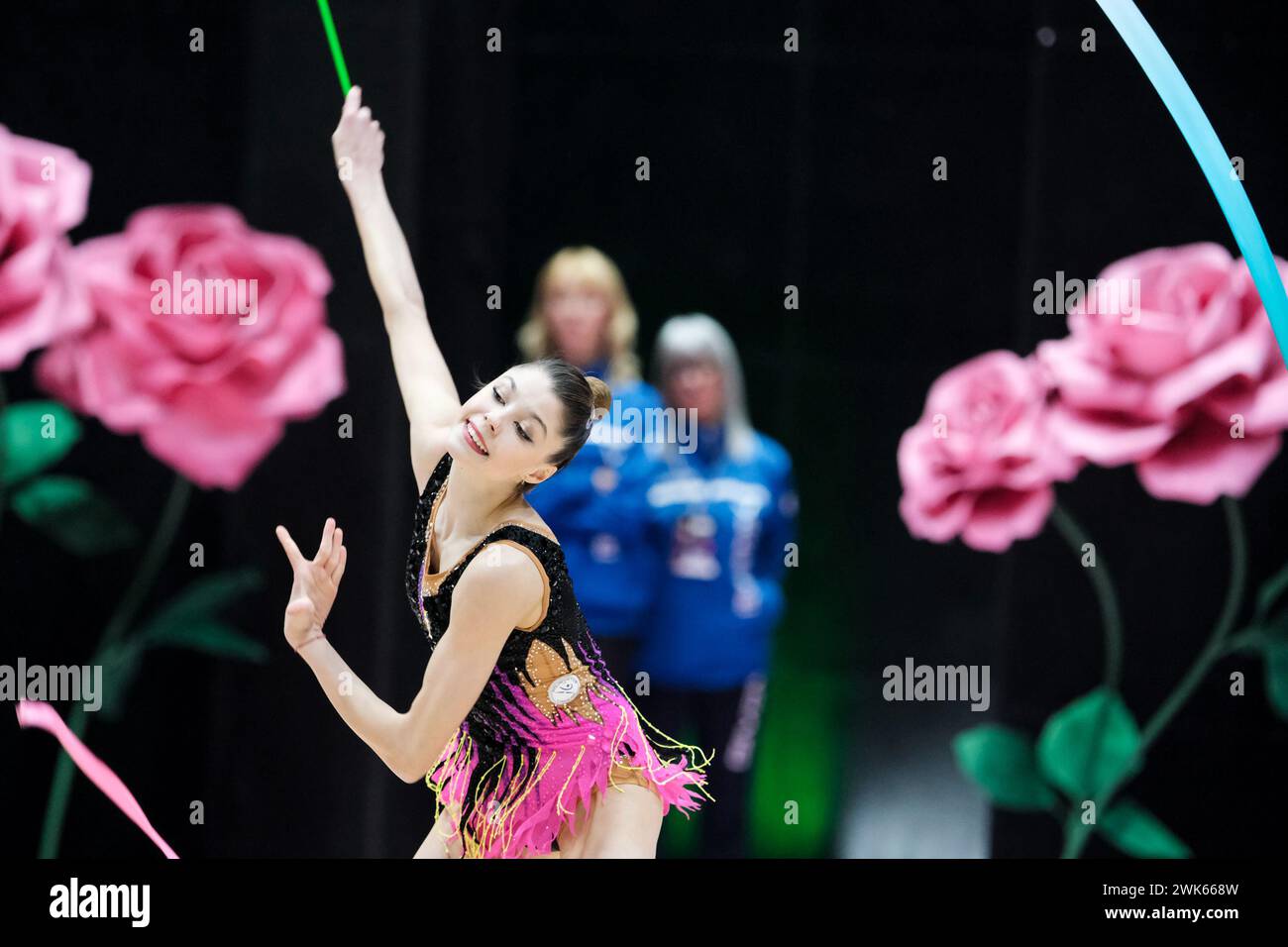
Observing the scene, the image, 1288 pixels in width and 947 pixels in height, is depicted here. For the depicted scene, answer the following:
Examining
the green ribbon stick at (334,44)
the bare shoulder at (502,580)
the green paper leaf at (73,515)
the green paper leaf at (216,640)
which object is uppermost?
the green ribbon stick at (334,44)

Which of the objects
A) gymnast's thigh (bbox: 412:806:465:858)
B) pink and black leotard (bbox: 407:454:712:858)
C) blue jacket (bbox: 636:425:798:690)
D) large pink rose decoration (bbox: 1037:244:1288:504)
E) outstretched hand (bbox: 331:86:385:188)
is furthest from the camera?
large pink rose decoration (bbox: 1037:244:1288:504)

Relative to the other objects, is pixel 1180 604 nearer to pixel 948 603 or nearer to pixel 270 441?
pixel 948 603

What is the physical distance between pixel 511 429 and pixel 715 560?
1225mm

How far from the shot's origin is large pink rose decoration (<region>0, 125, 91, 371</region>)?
12.7 ft

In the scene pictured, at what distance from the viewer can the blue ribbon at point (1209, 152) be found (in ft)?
12.4

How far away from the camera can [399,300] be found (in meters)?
3.07

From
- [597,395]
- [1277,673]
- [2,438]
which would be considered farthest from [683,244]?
[1277,673]

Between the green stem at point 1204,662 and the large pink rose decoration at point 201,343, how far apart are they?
2200 millimetres

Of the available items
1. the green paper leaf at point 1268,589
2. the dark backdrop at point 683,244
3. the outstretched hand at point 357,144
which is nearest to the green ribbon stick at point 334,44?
the dark backdrop at point 683,244

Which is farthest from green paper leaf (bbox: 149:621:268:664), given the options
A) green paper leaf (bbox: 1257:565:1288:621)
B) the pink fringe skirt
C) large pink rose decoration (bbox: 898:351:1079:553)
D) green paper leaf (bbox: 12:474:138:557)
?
green paper leaf (bbox: 1257:565:1288:621)

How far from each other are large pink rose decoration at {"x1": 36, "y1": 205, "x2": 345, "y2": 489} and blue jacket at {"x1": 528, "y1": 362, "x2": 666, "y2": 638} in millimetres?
647

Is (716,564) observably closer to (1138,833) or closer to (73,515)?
(1138,833)

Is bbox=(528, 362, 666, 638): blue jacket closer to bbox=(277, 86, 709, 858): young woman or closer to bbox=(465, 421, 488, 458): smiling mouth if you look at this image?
bbox=(277, 86, 709, 858): young woman

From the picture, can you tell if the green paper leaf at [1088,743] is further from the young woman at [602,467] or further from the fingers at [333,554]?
the fingers at [333,554]
